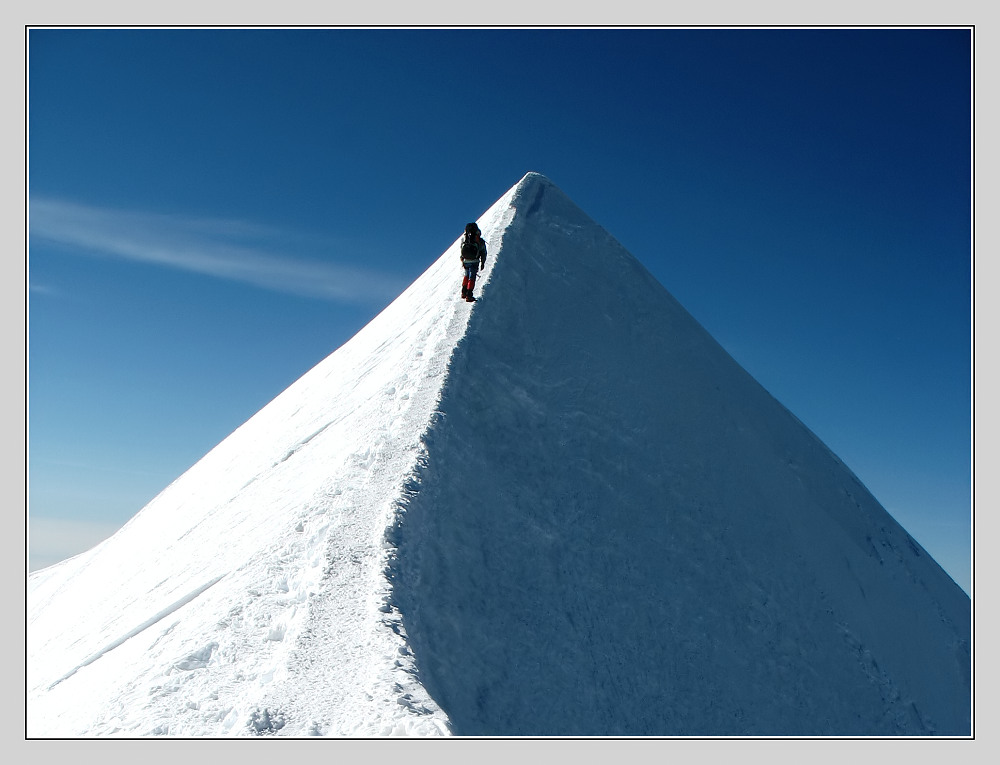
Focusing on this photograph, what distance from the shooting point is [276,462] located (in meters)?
14.8

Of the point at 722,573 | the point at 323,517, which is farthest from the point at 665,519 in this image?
the point at 323,517

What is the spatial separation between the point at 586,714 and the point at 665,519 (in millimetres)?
4880

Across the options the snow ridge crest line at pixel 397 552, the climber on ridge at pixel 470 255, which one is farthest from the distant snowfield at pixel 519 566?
the climber on ridge at pixel 470 255

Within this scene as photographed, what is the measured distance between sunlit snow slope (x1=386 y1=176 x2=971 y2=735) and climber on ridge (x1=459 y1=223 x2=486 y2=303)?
57 cm

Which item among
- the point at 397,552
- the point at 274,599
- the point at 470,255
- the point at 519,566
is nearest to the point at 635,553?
the point at 519,566

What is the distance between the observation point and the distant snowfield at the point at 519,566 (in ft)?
25.3

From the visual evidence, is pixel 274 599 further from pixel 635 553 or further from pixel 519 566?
pixel 635 553

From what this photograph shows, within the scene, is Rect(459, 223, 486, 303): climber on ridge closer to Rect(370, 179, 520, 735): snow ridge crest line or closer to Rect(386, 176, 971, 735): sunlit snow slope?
Rect(370, 179, 520, 735): snow ridge crest line

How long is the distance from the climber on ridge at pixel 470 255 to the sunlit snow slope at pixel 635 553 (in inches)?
22.5

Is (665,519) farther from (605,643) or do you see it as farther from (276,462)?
(276,462)

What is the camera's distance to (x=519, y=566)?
10008mm

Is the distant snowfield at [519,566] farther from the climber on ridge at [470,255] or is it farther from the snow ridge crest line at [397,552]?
the climber on ridge at [470,255]

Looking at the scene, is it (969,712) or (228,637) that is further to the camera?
(969,712)

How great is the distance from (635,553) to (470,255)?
801 centimetres
